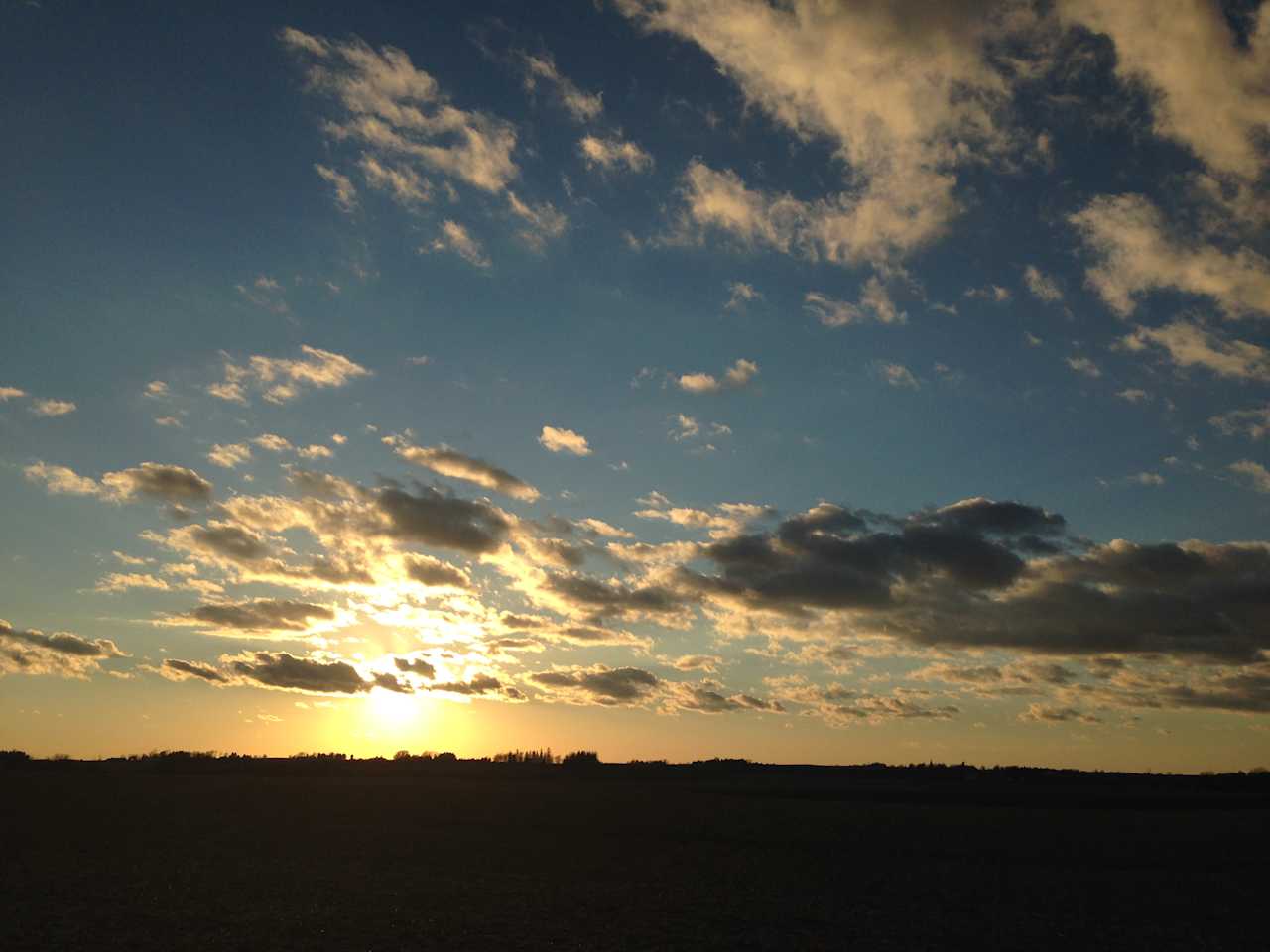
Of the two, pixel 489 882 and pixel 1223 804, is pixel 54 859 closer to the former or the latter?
pixel 489 882

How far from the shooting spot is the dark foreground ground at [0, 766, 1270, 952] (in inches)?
1085

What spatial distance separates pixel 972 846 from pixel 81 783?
69.5m

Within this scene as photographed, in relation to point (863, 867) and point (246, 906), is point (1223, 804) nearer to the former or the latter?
point (863, 867)

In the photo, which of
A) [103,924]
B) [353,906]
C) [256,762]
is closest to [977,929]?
[353,906]

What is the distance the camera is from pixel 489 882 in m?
35.5

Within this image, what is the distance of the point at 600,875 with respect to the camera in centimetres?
3828

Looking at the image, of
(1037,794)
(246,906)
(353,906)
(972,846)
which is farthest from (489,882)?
(1037,794)

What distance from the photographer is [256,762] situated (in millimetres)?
143750

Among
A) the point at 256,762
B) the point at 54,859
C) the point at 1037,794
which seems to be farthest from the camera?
the point at 256,762

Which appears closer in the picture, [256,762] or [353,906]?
[353,906]

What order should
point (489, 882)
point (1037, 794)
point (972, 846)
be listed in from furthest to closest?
point (1037, 794), point (972, 846), point (489, 882)

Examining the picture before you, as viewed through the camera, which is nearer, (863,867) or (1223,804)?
(863,867)

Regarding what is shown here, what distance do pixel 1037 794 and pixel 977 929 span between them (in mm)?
78714

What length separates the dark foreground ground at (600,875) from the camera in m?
27.5
